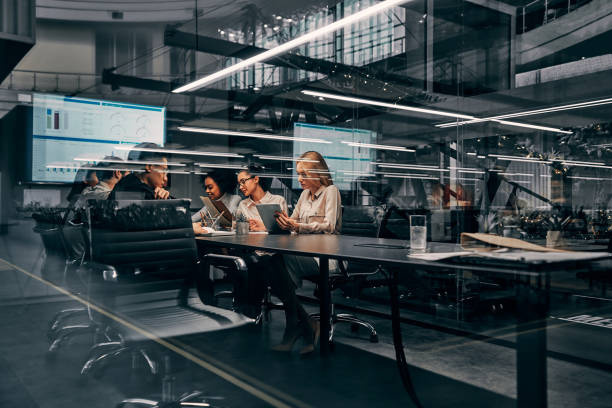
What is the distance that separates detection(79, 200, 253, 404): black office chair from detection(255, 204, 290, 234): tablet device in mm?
1093

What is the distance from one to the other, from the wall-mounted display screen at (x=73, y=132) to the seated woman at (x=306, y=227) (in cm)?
147

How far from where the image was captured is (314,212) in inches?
133

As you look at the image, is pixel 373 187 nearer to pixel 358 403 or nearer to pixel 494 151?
pixel 494 151

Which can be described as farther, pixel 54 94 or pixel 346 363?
A: pixel 54 94

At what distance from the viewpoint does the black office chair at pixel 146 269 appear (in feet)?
5.97

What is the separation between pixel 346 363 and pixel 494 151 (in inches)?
96.3

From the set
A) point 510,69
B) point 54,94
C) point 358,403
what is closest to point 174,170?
point 54,94

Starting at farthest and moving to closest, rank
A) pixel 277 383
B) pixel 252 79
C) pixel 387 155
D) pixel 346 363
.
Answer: pixel 252 79, pixel 387 155, pixel 346 363, pixel 277 383

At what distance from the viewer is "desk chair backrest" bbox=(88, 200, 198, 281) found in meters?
1.94

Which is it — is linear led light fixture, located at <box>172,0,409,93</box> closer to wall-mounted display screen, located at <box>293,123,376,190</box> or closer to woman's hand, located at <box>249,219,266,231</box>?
wall-mounted display screen, located at <box>293,123,376,190</box>

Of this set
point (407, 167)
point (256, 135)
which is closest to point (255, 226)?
point (407, 167)

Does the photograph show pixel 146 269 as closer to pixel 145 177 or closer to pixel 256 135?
pixel 145 177

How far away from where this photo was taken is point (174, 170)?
4.28 meters

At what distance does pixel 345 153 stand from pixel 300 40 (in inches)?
70.1
